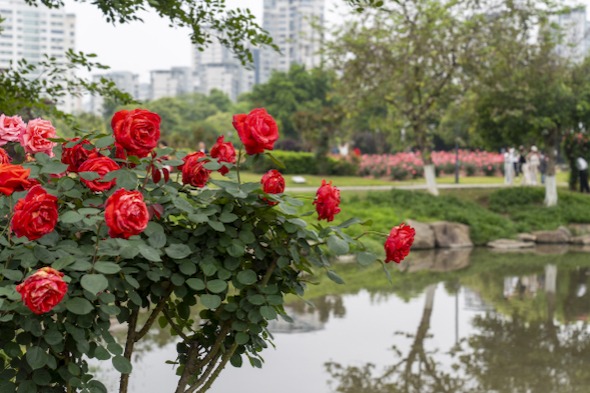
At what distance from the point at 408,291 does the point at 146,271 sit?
9.10 m

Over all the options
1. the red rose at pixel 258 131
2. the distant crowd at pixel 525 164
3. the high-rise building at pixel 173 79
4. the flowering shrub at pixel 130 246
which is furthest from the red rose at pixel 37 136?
the high-rise building at pixel 173 79

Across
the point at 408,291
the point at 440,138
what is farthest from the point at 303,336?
the point at 440,138

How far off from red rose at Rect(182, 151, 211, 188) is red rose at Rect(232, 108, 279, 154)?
18 cm

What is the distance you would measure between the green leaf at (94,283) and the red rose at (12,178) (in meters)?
0.45

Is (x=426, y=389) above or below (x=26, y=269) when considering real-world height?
below

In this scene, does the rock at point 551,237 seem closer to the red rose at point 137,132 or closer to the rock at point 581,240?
the rock at point 581,240

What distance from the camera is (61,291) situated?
2.32 metres

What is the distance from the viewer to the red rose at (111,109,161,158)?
2715 mm

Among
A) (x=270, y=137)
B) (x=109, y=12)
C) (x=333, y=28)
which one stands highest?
(x=333, y=28)

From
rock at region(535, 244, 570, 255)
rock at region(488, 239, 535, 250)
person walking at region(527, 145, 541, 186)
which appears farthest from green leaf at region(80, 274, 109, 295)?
person walking at region(527, 145, 541, 186)

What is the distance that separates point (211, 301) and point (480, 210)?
703 inches

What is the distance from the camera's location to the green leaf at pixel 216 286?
2.71m

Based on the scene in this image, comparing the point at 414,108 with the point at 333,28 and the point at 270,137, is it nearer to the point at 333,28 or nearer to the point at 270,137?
the point at 333,28

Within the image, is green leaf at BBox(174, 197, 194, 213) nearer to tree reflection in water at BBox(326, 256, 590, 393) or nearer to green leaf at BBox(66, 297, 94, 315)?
green leaf at BBox(66, 297, 94, 315)
